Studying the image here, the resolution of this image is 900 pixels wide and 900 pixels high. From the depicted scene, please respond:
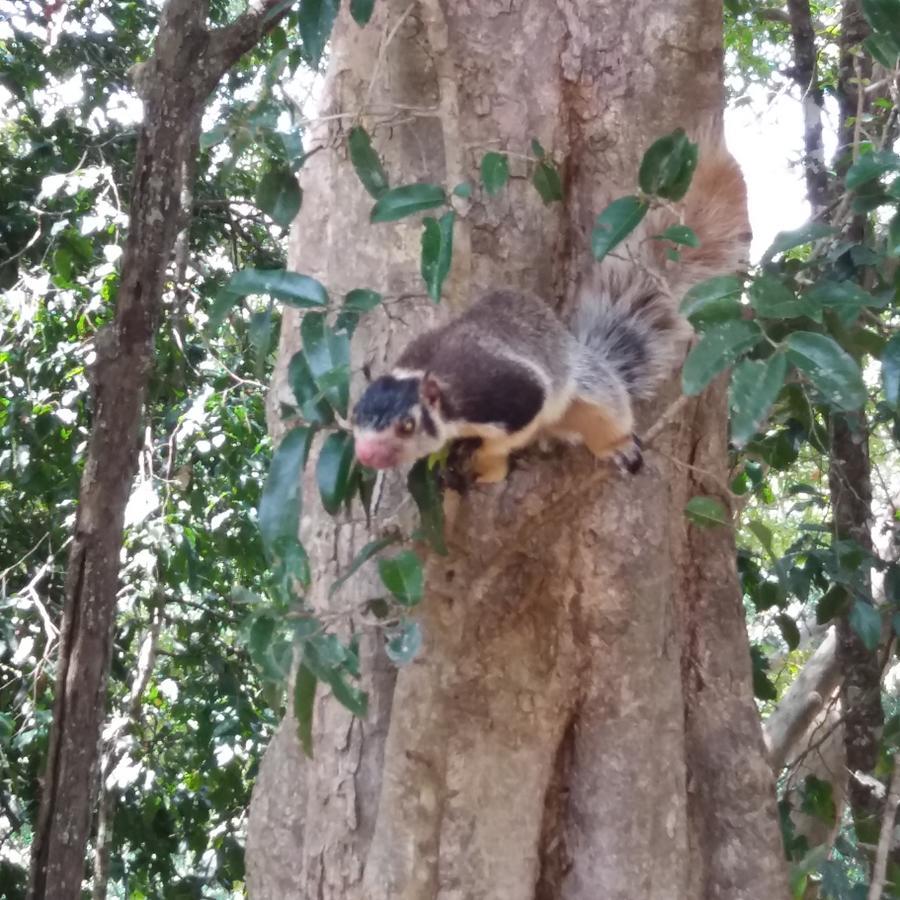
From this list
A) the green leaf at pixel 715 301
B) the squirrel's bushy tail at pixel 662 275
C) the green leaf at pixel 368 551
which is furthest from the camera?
the squirrel's bushy tail at pixel 662 275

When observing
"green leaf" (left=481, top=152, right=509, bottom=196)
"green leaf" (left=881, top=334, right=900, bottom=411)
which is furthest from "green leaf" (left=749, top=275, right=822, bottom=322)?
"green leaf" (left=481, top=152, right=509, bottom=196)

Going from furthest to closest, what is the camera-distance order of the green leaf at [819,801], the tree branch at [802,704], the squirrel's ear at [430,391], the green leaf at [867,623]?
the tree branch at [802,704] → the green leaf at [819,801] → the green leaf at [867,623] → the squirrel's ear at [430,391]

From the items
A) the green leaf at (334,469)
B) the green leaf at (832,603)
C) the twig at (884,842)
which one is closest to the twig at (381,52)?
the green leaf at (334,469)

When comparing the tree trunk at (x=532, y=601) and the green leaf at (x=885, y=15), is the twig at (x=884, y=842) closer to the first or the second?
the tree trunk at (x=532, y=601)

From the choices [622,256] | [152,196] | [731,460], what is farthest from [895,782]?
[152,196]

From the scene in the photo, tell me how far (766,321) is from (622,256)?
1.68 ft

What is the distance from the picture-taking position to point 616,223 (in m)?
1.18

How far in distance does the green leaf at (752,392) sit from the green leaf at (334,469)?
412 mm

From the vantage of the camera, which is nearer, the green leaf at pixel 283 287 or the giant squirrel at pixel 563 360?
the green leaf at pixel 283 287

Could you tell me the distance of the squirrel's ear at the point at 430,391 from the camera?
1.34 metres

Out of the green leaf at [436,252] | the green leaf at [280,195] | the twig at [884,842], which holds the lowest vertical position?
the twig at [884,842]

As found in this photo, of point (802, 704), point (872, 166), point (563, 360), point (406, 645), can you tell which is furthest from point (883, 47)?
point (802, 704)

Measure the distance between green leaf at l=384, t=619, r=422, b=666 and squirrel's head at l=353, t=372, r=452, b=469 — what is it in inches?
7.8

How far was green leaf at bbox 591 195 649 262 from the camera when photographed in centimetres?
117
